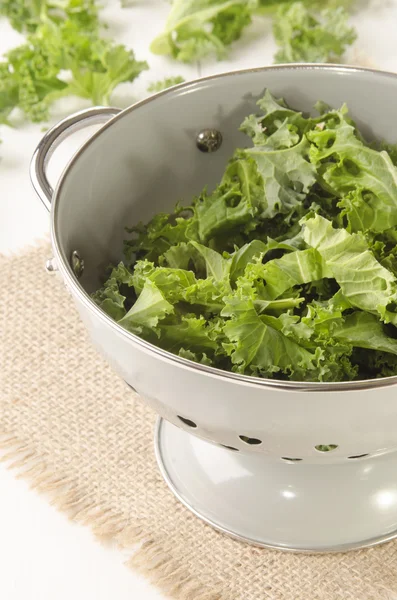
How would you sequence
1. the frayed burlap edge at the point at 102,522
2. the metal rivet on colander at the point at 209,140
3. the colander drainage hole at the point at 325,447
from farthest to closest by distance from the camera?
the metal rivet on colander at the point at 209,140
the frayed burlap edge at the point at 102,522
the colander drainage hole at the point at 325,447

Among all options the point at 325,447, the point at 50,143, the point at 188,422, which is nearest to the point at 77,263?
the point at 50,143

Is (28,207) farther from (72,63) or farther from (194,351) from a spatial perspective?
(194,351)

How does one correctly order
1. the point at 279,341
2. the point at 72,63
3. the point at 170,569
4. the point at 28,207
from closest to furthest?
the point at 279,341
the point at 170,569
the point at 28,207
the point at 72,63

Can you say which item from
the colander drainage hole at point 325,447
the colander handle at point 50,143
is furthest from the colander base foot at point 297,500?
the colander handle at point 50,143

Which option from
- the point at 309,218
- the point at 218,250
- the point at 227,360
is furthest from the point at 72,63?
the point at 227,360

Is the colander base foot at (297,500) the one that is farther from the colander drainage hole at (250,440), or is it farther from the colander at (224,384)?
the colander drainage hole at (250,440)

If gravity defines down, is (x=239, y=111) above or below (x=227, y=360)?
above

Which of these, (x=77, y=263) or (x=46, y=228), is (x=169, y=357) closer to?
(x=77, y=263)
